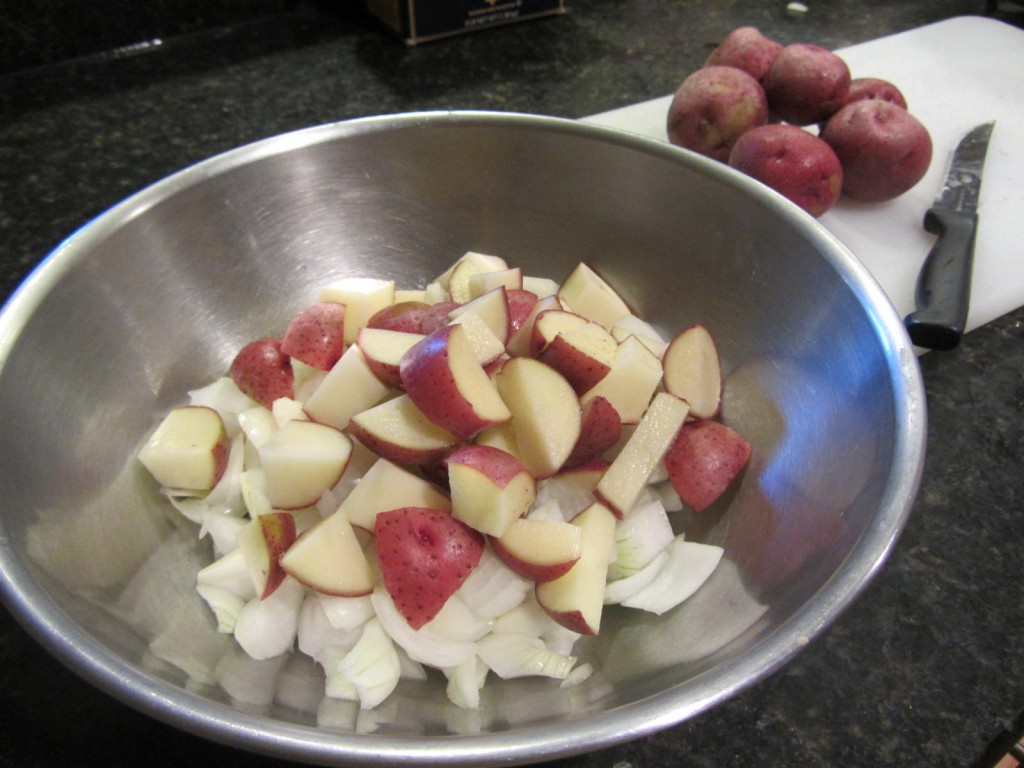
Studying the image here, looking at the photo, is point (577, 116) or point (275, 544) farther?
point (577, 116)

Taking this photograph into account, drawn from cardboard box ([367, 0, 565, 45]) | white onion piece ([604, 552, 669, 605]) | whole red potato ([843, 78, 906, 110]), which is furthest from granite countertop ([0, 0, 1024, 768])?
whole red potato ([843, 78, 906, 110])

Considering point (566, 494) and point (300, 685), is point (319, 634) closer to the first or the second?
point (300, 685)

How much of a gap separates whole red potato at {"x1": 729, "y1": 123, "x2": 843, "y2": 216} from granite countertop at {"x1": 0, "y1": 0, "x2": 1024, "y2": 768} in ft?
1.12

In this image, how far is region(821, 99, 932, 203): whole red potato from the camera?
4.43 ft

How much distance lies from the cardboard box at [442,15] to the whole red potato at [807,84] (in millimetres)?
839

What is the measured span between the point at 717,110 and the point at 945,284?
1.74 feet

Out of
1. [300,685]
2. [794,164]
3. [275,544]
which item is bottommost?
[300,685]

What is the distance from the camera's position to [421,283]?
1272 millimetres

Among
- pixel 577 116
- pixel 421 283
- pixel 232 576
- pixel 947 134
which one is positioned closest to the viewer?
pixel 232 576

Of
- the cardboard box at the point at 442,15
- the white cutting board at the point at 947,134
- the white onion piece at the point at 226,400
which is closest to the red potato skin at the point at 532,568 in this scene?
the white onion piece at the point at 226,400

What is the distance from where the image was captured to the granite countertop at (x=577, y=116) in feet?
2.56

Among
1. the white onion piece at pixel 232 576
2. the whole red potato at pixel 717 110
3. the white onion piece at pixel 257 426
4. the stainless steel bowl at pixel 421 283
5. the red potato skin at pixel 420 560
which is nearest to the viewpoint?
the stainless steel bowl at pixel 421 283

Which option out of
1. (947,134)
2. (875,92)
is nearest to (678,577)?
(875,92)

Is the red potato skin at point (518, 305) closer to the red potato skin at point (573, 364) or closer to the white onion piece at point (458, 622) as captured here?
the red potato skin at point (573, 364)
